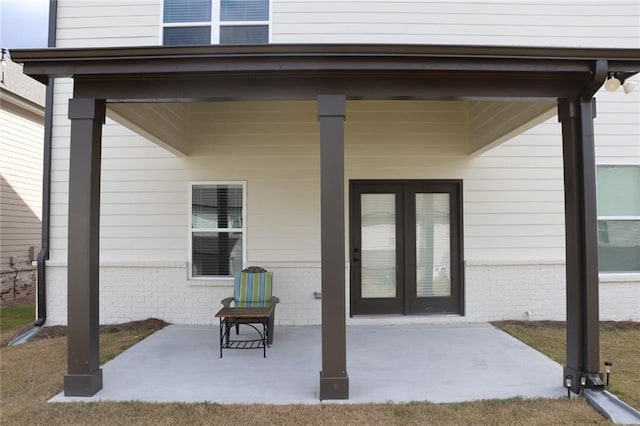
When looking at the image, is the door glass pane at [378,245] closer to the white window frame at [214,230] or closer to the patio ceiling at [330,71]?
the white window frame at [214,230]

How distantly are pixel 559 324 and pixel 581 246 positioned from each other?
276 centimetres

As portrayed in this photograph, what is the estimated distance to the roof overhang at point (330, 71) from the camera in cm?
333

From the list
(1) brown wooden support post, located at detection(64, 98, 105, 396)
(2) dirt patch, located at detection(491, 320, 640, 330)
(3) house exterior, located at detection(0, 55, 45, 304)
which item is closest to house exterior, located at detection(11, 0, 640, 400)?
(2) dirt patch, located at detection(491, 320, 640, 330)

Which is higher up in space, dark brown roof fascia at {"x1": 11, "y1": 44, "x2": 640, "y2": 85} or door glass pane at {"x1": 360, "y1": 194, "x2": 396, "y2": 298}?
dark brown roof fascia at {"x1": 11, "y1": 44, "x2": 640, "y2": 85}

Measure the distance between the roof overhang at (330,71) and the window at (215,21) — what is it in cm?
283

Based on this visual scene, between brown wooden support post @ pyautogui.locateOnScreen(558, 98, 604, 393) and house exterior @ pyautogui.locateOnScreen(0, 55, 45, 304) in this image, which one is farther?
house exterior @ pyautogui.locateOnScreen(0, 55, 45, 304)

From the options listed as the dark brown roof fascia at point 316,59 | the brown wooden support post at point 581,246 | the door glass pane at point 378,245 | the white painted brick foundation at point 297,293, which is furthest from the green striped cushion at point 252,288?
the brown wooden support post at point 581,246

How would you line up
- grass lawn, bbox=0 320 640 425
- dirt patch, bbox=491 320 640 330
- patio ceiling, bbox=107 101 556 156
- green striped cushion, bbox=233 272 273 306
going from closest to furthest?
grass lawn, bbox=0 320 640 425, patio ceiling, bbox=107 101 556 156, green striped cushion, bbox=233 272 273 306, dirt patch, bbox=491 320 640 330

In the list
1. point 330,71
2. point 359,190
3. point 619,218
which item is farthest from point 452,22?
point 619,218

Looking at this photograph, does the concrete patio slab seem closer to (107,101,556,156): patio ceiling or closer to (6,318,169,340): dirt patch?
(6,318,169,340): dirt patch

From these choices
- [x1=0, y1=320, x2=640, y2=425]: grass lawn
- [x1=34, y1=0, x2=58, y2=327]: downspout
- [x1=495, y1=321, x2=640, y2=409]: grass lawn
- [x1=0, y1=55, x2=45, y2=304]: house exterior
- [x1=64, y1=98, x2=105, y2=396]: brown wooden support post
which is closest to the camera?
[x1=0, y1=320, x2=640, y2=425]: grass lawn

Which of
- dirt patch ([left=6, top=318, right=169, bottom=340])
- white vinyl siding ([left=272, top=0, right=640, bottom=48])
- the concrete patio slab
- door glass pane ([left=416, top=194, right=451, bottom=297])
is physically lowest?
the concrete patio slab

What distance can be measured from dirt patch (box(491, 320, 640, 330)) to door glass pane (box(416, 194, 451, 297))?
876 millimetres

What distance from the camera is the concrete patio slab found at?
3500mm
